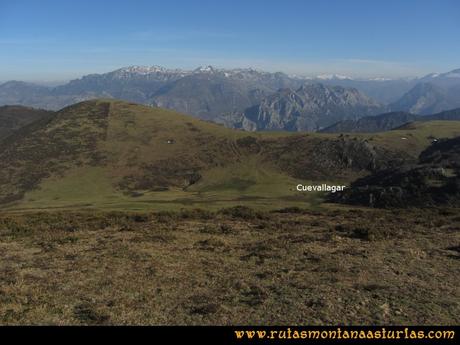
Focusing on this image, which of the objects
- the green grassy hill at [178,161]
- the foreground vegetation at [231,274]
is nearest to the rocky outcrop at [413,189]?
the green grassy hill at [178,161]

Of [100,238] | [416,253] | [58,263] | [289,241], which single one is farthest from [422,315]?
[100,238]

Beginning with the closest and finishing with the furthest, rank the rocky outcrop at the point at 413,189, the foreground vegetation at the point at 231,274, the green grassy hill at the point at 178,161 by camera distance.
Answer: the foreground vegetation at the point at 231,274 < the rocky outcrop at the point at 413,189 < the green grassy hill at the point at 178,161

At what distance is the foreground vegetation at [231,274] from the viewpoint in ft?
48.6

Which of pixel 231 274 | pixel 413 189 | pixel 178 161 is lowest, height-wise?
pixel 178 161

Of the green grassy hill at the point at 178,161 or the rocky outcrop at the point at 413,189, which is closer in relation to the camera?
the rocky outcrop at the point at 413,189

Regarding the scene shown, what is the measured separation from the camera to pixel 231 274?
1947cm

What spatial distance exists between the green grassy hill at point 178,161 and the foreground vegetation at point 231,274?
92.9 m

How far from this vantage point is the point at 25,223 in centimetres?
3453

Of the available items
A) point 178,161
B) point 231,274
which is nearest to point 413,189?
point 178,161

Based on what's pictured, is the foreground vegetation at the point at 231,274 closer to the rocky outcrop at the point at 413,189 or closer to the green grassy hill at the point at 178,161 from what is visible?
the rocky outcrop at the point at 413,189

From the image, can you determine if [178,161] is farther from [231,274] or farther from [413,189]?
[231,274]

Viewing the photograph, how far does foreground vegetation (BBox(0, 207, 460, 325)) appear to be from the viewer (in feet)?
48.6

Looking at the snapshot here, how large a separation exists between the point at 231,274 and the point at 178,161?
499 feet

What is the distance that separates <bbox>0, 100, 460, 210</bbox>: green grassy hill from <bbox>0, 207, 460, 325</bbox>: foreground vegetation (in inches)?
3656
